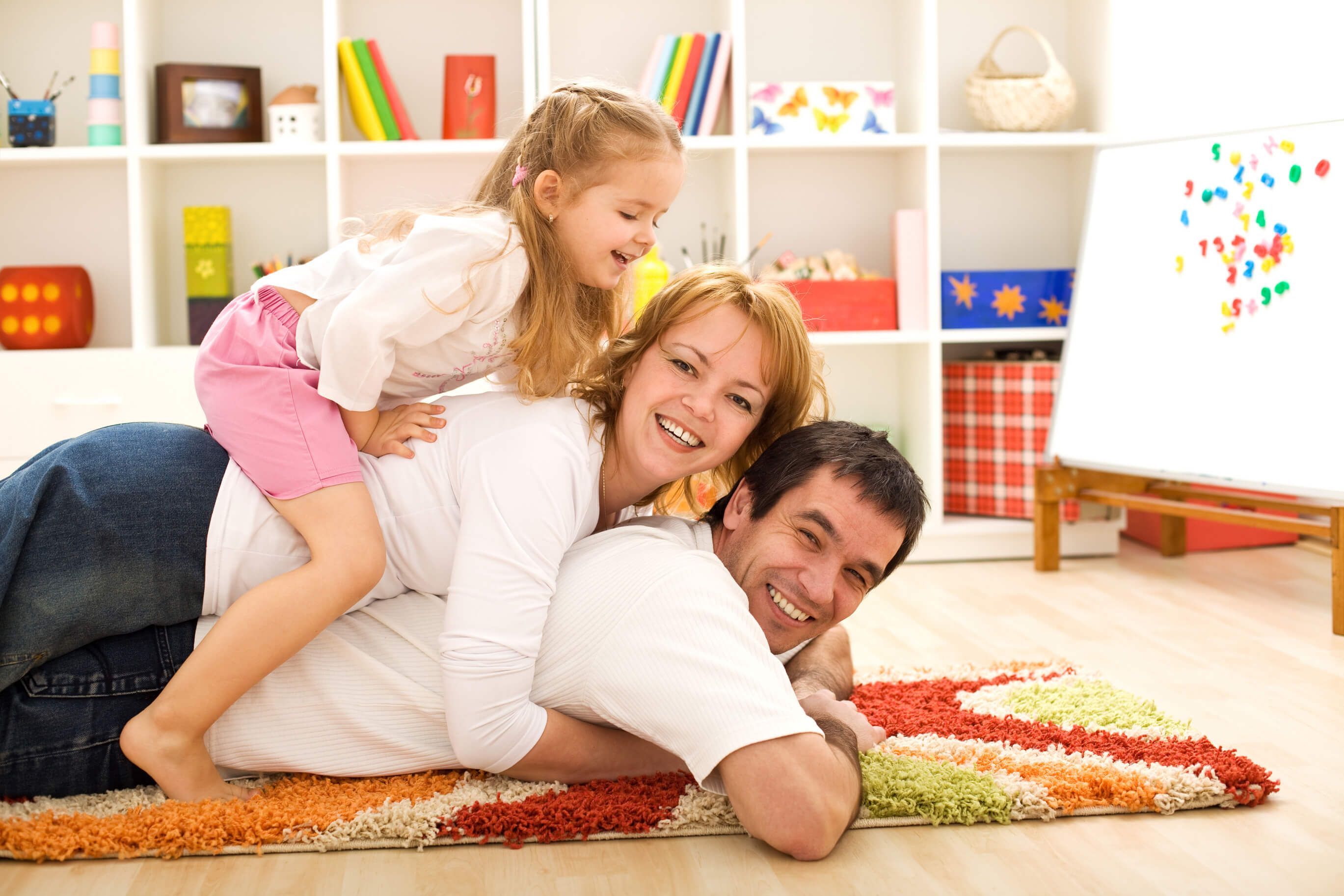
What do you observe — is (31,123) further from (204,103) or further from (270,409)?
(270,409)

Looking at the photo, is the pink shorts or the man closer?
the man

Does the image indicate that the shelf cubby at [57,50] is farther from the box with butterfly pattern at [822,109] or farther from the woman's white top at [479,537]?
the woman's white top at [479,537]

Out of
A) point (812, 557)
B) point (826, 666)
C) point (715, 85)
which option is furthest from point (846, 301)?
point (812, 557)

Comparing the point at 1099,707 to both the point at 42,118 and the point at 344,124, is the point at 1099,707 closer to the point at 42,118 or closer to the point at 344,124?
the point at 344,124

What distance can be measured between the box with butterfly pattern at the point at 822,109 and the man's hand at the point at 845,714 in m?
2.13

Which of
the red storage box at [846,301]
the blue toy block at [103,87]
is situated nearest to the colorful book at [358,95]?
the blue toy block at [103,87]

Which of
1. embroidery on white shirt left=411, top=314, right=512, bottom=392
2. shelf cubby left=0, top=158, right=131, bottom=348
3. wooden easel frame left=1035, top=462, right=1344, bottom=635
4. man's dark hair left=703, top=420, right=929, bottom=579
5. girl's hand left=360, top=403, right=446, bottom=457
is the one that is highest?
shelf cubby left=0, top=158, right=131, bottom=348

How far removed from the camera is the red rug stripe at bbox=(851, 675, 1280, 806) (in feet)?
4.77

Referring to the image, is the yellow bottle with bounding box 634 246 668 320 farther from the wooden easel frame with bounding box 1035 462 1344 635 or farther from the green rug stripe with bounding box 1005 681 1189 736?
the green rug stripe with bounding box 1005 681 1189 736

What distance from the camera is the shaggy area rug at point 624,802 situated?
1.30 m

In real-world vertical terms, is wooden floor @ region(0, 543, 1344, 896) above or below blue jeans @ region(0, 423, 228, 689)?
below

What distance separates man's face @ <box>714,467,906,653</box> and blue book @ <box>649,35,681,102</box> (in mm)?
2089

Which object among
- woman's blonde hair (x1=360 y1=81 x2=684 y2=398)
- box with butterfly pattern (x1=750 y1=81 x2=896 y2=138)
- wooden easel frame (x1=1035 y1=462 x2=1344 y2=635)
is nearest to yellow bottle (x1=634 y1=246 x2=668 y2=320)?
box with butterfly pattern (x1=750 y1=81 x2=896 y2=138)

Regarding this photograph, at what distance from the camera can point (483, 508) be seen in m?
1.35
